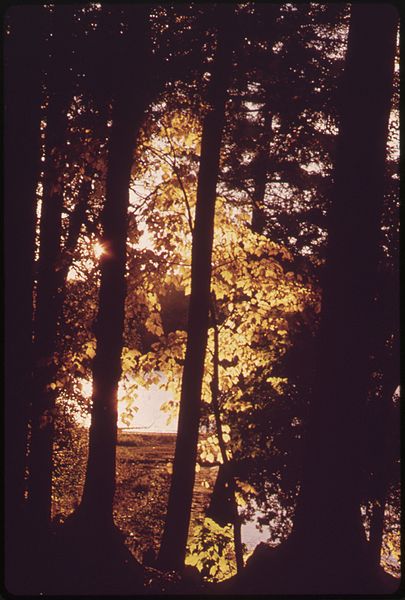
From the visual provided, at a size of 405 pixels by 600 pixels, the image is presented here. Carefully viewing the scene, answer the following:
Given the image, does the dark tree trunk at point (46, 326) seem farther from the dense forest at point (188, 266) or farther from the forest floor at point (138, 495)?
the forest floor at point (138, 495)

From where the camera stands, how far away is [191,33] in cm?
717

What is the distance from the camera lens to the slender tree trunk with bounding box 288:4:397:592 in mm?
4797

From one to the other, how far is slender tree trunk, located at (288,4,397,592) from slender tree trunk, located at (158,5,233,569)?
9.10ft

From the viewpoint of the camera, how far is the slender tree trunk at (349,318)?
4797 millimetres

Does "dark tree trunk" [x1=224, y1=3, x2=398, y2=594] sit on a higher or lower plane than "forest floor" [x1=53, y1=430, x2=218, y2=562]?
higher

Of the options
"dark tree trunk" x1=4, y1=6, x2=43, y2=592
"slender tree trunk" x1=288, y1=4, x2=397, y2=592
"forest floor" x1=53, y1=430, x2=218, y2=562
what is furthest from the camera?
"forest floor" x1=53, y1=430, x2=218, y2=562

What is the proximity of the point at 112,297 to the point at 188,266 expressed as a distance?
6.89 feet

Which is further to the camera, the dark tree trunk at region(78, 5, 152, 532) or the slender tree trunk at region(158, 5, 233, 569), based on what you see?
the slender tree trunk at region(158, 5, 233, 569)

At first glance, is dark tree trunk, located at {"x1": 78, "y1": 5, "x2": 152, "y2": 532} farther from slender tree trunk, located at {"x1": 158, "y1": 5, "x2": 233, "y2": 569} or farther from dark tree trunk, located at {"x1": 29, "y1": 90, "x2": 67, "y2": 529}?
dark tree trunk, located at {"x1": 29, "y1": 90, "x2": 67, "y2": 529}

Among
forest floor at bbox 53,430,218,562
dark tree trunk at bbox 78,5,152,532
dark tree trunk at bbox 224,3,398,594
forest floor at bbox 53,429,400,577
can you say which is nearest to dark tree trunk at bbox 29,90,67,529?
dark tree trunk at bbox 78,5,152,532

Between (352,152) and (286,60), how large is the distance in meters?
3.29

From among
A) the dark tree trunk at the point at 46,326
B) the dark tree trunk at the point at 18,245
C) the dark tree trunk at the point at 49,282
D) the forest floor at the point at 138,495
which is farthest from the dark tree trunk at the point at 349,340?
the dark tree trunk at the point at 46,326

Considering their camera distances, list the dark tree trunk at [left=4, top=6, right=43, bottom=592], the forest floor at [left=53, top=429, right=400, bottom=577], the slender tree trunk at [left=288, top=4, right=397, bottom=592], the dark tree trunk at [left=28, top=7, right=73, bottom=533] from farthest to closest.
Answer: the forest floor at [left=53, top=429, right=400, bottom=577] < the dark tree trunk at [left=28, top=7, right=73, bottom=533] < the dark tree trunk at [left=4, top=6, right=43, bottom=592] < the slender tree trunk at [left=288, top=4, right=397, bottom=592]

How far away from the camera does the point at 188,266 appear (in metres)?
8.48
